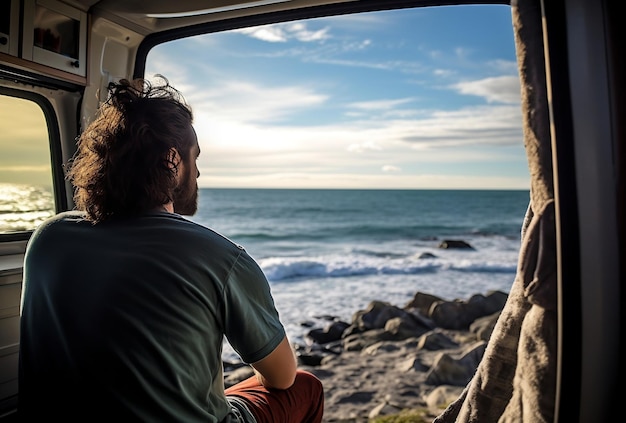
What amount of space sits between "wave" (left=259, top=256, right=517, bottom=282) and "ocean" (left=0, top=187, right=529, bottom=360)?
1.0 inches

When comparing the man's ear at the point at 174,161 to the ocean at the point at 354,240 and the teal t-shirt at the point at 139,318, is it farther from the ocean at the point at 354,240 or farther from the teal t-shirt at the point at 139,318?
the ocean at the point at 354,240

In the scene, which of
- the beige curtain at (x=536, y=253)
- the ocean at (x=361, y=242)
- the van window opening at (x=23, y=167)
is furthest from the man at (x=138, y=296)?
the ocean at (x=361, y=242)

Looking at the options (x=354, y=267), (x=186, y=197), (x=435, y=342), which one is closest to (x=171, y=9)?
(x=186, y=197)

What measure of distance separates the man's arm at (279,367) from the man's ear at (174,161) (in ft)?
1.53

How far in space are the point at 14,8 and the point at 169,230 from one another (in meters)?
1.67

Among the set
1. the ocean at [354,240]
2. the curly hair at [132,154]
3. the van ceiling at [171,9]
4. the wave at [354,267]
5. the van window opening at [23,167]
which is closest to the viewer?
the curly hair at [132,154]

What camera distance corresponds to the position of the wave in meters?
12.0

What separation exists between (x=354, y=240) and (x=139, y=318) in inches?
697

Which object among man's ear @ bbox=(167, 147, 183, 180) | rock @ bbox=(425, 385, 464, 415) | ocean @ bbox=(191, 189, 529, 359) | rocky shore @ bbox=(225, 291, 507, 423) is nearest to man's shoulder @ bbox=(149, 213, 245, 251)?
man's ear @ bbox=(167, 147, 183, 180)

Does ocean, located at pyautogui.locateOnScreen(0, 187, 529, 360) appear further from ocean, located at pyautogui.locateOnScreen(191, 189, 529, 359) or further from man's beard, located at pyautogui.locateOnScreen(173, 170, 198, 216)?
man's beard, located at pyautogui.locateOnScreen(173, 170, 198, 216)

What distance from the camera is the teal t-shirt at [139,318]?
1103 mm

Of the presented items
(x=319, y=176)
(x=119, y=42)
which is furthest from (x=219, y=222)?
(x=119, y=42)

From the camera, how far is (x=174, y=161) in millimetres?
1286

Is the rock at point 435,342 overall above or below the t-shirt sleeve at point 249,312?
below
